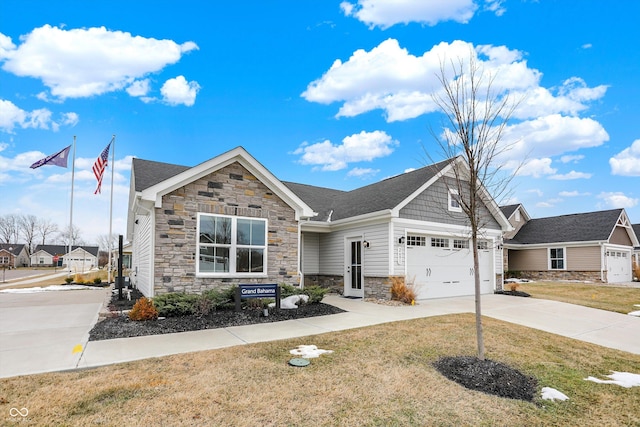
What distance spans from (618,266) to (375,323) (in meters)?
23.8

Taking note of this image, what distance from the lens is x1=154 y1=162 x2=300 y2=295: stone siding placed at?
904cm

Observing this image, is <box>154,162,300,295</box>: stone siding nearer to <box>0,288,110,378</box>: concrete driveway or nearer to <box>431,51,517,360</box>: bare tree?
<box>0,288,110,378</box>: concrete driveway

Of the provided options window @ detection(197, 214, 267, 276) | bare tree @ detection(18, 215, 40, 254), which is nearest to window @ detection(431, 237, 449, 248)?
window @ detection(197, 214, 267, 276)

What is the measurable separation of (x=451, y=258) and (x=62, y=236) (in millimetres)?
92019

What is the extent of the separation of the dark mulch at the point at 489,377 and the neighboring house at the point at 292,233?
3254mm

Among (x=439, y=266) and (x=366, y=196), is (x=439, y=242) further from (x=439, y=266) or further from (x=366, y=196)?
(x=366, y=196)

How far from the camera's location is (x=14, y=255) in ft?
229

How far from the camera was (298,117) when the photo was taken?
17.1m

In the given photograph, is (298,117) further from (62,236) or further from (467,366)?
(62,236)

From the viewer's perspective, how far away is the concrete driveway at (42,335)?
Result: 5117 millimetres

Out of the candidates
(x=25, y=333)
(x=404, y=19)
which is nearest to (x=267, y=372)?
(x=25, y=333)

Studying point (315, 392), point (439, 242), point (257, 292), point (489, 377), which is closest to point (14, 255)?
point (257, 292)

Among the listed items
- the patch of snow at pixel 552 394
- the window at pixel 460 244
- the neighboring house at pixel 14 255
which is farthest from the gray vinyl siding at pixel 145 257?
the neighboring house at pixel 14 255

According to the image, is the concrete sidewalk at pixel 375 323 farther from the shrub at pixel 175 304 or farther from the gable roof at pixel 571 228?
the gable roof at pixel 571 228
